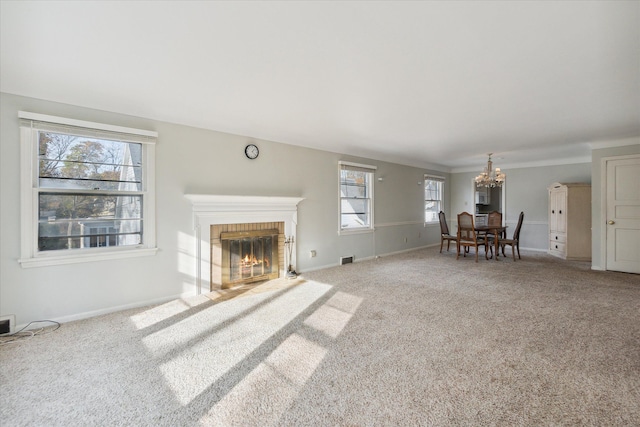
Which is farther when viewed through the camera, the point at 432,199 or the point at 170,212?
the point at 432,199

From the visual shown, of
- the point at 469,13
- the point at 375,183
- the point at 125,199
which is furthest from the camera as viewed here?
the point at 375,183

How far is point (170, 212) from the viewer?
3570 mm

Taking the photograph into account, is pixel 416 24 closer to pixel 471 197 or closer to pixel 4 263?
pixel 4 263

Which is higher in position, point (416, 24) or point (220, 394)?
point (416, 24)

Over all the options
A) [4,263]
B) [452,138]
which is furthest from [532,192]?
[4,263]

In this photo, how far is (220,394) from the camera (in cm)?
179

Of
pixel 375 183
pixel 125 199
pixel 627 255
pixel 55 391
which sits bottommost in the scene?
pixel 55 391

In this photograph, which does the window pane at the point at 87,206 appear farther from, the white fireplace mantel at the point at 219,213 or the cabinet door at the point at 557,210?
the cabinet door at the point at 557,210

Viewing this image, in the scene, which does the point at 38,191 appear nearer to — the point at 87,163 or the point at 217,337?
the point at 87,163

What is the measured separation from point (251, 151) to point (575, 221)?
6.85 meters

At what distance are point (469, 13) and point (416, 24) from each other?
30 cm

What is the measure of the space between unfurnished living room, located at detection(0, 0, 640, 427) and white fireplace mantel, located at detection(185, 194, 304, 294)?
26mm

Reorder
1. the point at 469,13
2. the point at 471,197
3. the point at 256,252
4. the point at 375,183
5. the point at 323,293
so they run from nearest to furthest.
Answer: the point at 469,13, the point at 323,293, the point at 256,252, the point at 375,183, the point at 471,197

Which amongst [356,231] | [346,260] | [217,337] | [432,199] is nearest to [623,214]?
[432,199]
